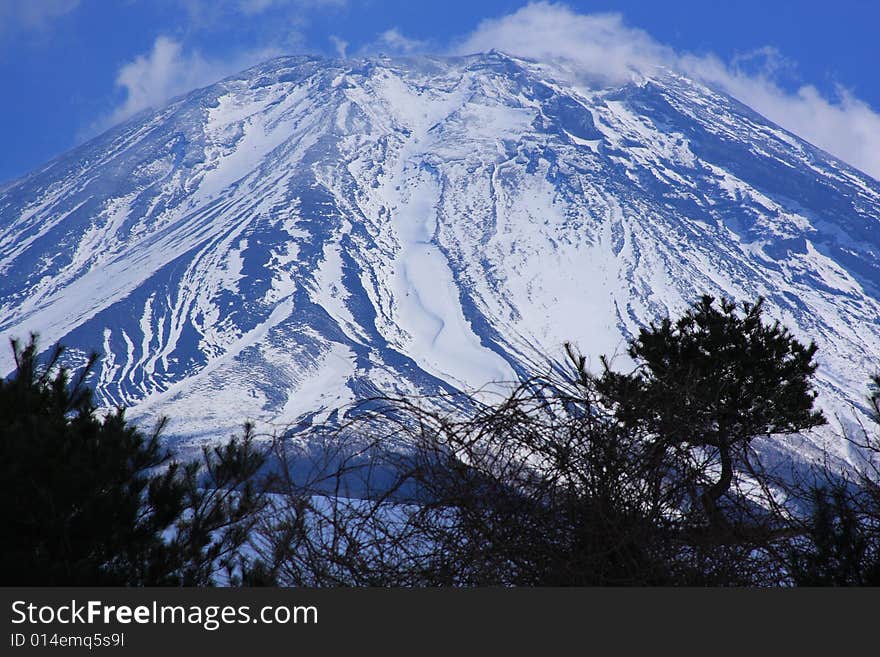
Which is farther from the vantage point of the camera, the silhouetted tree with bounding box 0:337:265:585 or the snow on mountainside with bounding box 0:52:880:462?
the snow on mountainside with bounding box 0:52:880:462

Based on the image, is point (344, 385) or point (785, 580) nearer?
point (785, 580)

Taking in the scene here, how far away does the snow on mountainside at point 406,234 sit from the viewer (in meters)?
109

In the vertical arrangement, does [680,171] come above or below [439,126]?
below

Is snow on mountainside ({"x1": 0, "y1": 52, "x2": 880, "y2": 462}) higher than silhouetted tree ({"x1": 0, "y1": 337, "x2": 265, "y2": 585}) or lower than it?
higher

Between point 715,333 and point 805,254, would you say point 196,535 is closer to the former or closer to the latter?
point 715,333

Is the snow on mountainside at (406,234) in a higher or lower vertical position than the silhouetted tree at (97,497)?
higher

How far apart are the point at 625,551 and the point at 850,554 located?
2.19ft

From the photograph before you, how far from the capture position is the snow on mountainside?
109m

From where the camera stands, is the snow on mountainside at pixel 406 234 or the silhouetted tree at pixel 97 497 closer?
the silhouetted tree at pixel 97 497

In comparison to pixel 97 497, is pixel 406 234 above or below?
above

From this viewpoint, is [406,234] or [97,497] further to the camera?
[406,234]

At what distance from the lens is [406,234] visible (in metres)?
137

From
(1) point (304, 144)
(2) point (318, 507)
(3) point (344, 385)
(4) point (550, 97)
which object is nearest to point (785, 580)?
(2) point (318, 507)

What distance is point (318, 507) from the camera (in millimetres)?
3057
